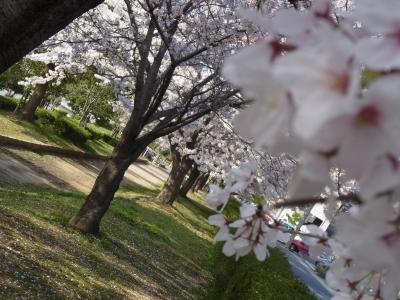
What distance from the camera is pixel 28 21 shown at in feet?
11.6

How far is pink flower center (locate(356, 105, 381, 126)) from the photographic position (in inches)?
23.4

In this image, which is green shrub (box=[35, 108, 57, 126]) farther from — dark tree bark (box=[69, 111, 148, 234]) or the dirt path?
dark tree bark (box=[69, 111, 148, 234])

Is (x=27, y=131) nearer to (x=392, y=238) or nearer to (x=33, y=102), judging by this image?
(x=33, y=102)

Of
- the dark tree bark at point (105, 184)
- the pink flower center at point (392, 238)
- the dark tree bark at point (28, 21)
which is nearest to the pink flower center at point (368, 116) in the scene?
the pink flower center at point (392, 238)

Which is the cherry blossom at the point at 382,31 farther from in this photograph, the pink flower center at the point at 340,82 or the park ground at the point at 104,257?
the park ground at the point at 104,257

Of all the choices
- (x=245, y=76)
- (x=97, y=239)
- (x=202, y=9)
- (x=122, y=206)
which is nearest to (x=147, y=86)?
(x=202, y=9)

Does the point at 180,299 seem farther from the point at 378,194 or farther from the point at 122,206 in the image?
the point at 378,194

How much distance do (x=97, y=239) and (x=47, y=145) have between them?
11454 millimetres

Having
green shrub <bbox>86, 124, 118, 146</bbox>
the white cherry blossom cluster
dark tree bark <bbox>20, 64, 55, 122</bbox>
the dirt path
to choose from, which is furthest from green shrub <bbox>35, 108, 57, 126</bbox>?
the white cherry blossom cluster

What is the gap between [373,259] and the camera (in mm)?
710

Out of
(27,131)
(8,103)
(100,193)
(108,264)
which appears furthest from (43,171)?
(8,103)

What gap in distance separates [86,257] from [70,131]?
62.6 ft

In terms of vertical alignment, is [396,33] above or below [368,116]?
above

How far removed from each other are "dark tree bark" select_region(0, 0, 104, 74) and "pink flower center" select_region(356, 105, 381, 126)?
10.9 feet
